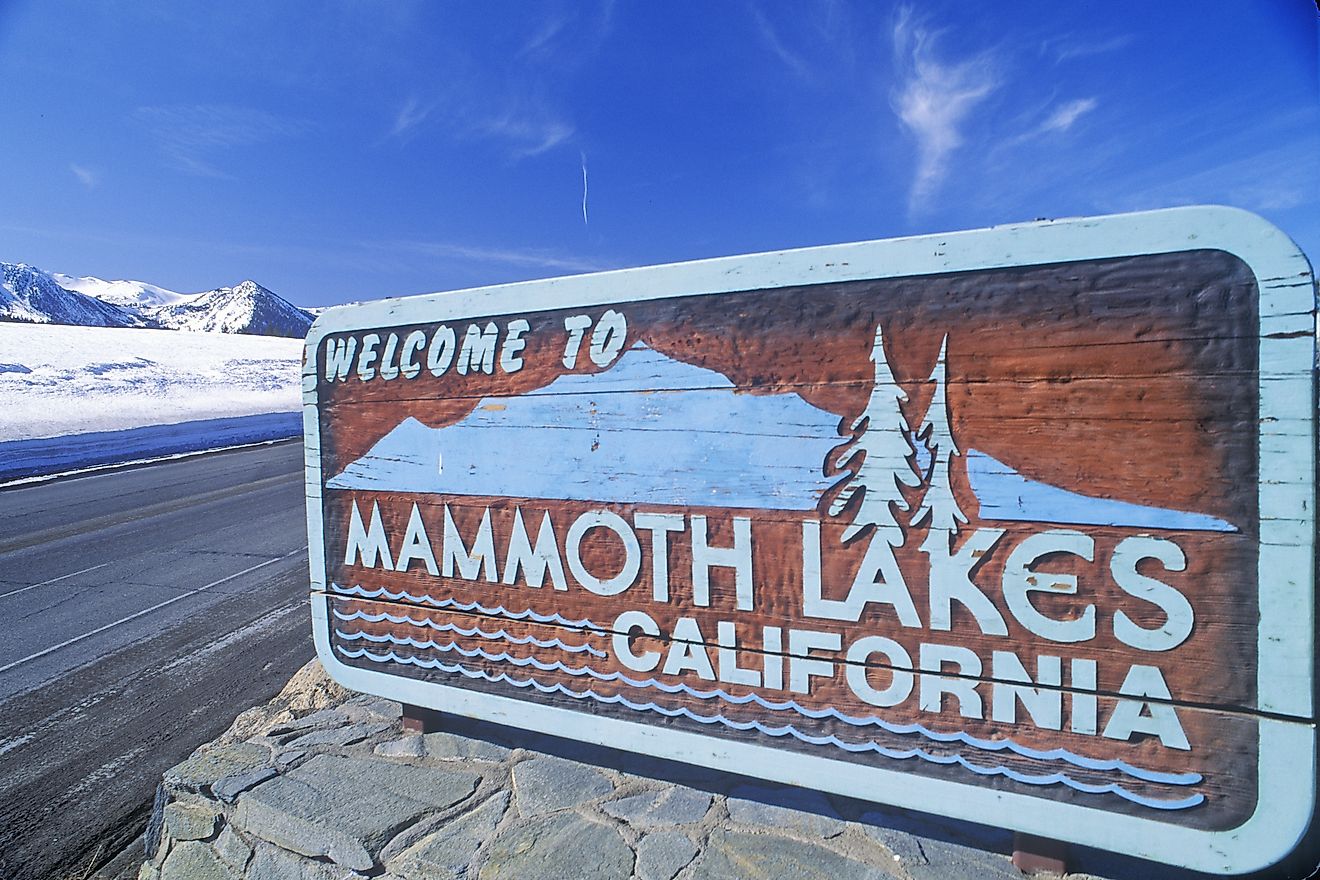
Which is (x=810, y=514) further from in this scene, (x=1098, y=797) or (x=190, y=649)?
(x=190, y=649)

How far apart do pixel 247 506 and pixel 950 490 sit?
35.2 feet

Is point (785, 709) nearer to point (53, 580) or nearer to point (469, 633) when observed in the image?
point (469, 633)

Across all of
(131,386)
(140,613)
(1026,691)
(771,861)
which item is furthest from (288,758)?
(131,386)

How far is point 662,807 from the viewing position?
6.88 feet

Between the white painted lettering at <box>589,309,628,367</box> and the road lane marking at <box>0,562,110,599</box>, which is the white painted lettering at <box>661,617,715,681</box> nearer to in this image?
the white painted lettering at <box>589,309,628,367</box>

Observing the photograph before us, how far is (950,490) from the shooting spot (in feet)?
5.49

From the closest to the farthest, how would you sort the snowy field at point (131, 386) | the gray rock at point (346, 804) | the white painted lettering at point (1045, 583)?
the white painted lettering at point (1045, 583)
the gray rock at point (346, 804)
the snowy field at point (131, 386)

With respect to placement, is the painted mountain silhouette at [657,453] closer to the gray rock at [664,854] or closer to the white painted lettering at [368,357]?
the white painted lettering at [368,357]

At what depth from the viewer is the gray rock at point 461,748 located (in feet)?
7.98

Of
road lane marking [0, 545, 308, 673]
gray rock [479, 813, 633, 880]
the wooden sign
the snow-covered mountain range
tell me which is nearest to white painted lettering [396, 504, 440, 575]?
the wooden sign

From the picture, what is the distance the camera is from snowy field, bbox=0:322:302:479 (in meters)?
18.2

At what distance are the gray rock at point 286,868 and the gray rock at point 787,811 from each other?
120cm

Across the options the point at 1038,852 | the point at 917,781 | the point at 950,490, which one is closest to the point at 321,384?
the point at 950,490

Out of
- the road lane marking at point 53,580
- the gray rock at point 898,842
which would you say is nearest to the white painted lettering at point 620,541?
the gray rock at point 898,842
